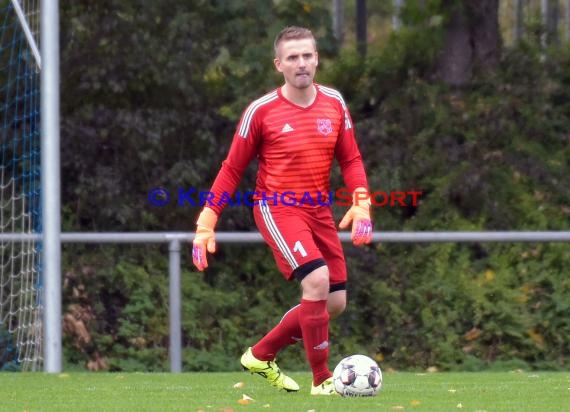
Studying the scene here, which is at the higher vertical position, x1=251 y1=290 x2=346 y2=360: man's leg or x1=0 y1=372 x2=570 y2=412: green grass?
x1=251 y1=290 x2=346 y2=360: man's leg

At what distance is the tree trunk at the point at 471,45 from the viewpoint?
591 inches

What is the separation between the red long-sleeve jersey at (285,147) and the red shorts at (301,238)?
0.08 metres

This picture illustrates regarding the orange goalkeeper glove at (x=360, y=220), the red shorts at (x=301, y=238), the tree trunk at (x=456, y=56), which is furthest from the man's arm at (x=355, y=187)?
the tree trunk at (x=456, y=56)

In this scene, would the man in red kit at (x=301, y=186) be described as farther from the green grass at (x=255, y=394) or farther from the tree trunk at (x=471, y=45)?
the tree trunk at (x=471, y=45)

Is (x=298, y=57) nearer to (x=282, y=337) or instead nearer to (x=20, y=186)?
(x=282, y=337)

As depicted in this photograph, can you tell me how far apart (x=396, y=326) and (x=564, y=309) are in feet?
5.33

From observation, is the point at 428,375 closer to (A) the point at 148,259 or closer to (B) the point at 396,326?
(B) the point at 396,326

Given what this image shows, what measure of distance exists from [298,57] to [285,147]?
48cm

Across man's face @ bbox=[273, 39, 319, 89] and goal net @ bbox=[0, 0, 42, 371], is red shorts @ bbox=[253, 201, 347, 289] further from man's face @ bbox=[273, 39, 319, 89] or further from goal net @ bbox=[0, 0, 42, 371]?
goal net @ bbox=[0, 0, 42, 371]

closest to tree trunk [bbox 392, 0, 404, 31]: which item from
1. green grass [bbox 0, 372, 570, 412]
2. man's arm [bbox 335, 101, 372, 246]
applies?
green grass [bbox 0, 372, 570, 412]

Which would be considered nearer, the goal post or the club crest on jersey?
the club crest on jersey

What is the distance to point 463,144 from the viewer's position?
14.9 meters

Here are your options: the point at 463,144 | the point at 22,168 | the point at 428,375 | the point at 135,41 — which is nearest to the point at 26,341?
the point at 22,168

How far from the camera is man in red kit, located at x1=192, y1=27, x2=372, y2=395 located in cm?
730
